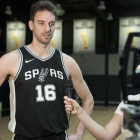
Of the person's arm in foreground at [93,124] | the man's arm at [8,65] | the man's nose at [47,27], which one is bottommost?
the person's arm in foreground at [93,124]

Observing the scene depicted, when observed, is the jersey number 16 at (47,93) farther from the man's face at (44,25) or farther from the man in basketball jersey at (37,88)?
the man's face at (44,25)

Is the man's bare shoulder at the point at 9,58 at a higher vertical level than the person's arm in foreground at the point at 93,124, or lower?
higher

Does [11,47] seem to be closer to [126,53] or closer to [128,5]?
[128,5]

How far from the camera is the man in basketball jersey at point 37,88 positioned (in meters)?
1.82

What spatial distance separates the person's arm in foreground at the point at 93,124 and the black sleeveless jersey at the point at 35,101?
0.38m

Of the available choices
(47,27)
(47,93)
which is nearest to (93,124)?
(47,93)

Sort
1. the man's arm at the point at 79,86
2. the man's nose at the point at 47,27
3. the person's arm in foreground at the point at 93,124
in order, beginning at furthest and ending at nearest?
the man's arm at the point at 79,86 → the man's nose at the point at 47,27 → the person's arm in foreground at the point at 93,124

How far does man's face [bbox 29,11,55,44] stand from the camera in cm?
180

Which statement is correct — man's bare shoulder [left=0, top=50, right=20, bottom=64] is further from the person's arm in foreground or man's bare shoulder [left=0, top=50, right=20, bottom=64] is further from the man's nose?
the person's arm in foreground

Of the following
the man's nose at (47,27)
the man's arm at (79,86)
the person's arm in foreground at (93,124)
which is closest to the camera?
the person's arm in foreground at (93,124)

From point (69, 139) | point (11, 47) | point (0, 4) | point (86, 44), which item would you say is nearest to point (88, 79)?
point (86, 44)

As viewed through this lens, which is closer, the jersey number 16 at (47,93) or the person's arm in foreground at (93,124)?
→ the person's arm in foreground at (93,124)

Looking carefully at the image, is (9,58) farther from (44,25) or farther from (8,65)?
(44,25)

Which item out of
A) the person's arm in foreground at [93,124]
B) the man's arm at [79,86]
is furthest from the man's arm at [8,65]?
the person's arm in foreground at [93,124]
